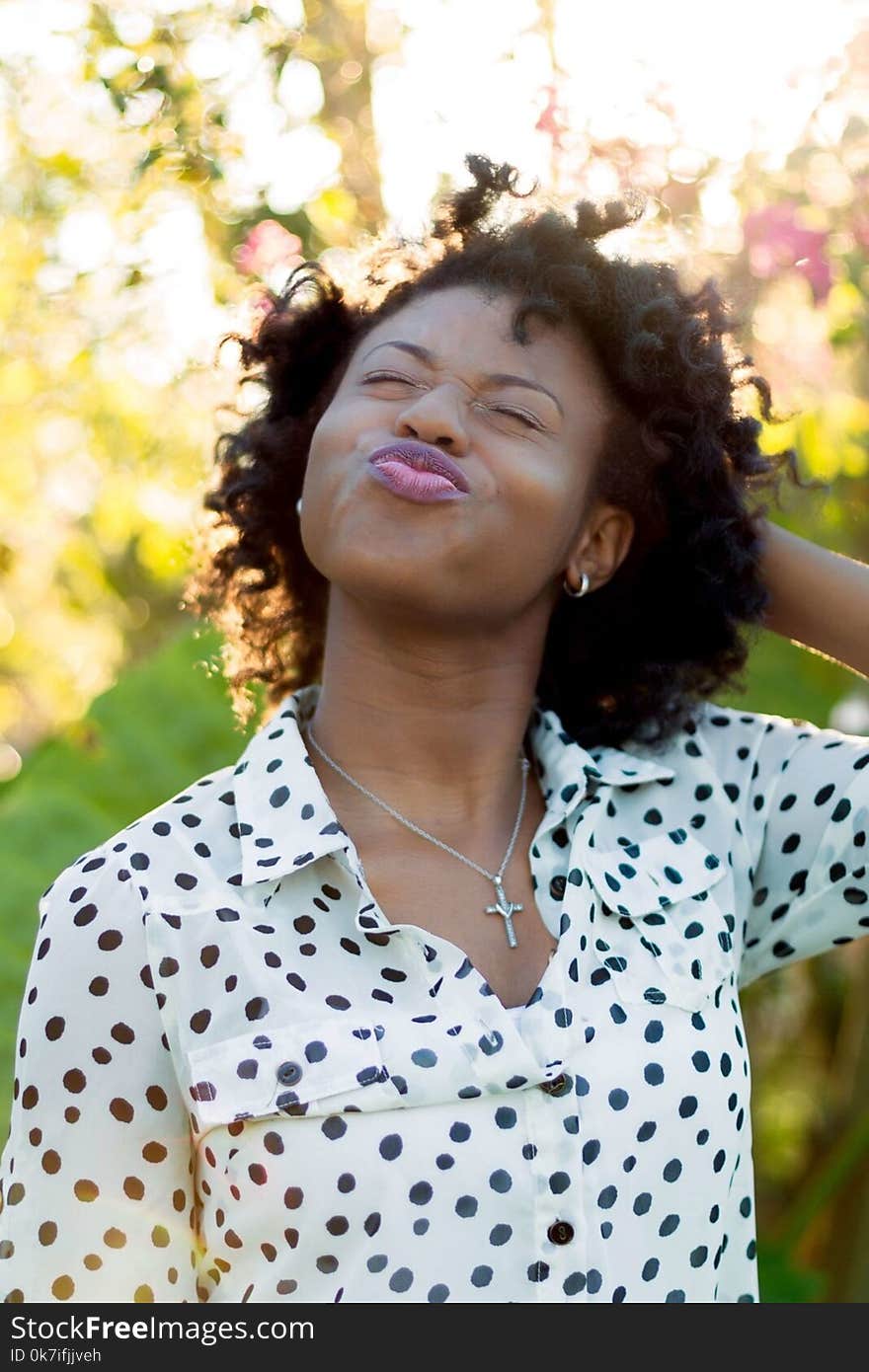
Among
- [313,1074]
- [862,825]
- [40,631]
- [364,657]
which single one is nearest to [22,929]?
[364,657]

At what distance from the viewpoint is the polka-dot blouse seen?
1.74 m

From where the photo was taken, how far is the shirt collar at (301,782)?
1.89 m

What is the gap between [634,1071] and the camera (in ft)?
6.15

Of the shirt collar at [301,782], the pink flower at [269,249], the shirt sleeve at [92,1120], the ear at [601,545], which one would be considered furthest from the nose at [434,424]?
the pink flower at [269,249]

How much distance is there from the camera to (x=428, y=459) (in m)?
1.99

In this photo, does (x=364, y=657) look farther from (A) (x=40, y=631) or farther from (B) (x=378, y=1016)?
(A) (x=40, y=631)

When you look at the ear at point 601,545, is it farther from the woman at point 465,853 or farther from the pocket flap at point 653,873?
the pocket flap at point 653,873

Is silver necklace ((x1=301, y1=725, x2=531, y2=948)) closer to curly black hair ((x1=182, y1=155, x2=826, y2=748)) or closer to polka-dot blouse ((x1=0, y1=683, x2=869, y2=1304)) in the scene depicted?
polka-dot blouse ((x1=0, y1=683, x2=869, y2=1304))

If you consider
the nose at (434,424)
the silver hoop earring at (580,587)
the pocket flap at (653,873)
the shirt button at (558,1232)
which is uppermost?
the nose at (434,424)

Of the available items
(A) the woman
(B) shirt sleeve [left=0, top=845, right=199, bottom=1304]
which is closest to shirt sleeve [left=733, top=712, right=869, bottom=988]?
(A) the woman

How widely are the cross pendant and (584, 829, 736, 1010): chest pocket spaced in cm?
11

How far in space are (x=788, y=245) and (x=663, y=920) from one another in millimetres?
1446

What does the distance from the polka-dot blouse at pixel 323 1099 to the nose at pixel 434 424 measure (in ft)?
1.69

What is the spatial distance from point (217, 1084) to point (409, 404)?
0.95 metres
